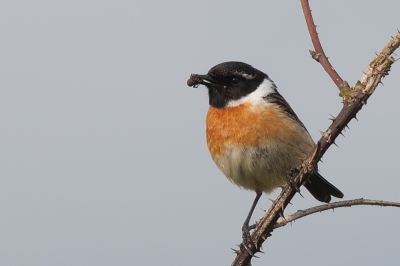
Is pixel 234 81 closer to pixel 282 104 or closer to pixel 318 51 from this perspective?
pixel 282 104

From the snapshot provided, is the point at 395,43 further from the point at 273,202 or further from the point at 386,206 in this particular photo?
the point at 273,202

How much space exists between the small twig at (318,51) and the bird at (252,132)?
2.68 meters

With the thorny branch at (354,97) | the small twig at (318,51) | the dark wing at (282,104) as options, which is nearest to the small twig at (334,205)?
the thorny branch at (354,97)

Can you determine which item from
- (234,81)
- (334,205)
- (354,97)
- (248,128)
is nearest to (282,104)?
(234,81)

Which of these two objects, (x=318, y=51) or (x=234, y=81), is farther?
(x=234, y=81)

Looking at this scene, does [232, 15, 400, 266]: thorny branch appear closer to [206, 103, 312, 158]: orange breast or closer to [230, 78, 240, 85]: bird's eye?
[206, 103, 312, 158]: orange breast

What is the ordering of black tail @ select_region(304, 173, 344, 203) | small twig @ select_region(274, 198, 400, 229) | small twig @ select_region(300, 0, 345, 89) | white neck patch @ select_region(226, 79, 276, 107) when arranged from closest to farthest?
small twig @ select_region(274, 198, 400, 229), small twig @ select_region(300, 0, 345, 89), black tail @ select_region(304, 173, 344, 203), white neck patch @ select_region(226, 79, 276, 107)

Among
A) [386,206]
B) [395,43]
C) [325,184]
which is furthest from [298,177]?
[325,184]

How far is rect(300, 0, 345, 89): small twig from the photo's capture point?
9.07 feet

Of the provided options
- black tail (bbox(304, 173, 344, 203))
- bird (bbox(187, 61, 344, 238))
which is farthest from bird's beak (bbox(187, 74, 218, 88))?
black tail (bbox(304, 173, 344, 203))

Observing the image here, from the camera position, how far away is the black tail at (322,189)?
19.5ft

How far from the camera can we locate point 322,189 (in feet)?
19.7

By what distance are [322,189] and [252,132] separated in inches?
38.3

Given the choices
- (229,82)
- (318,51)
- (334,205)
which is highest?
(229,82)
